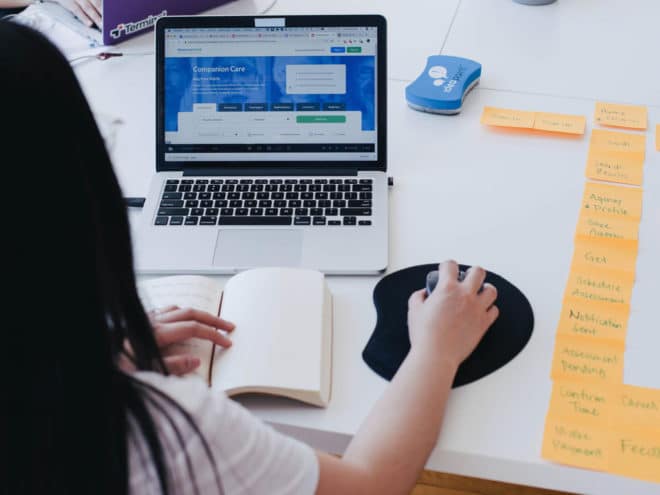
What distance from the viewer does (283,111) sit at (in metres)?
1.11

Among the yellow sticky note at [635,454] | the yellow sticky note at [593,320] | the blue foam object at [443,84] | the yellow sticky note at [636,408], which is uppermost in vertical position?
the blue foam object at [443,84]

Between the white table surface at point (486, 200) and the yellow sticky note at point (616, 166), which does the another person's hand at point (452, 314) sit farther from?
the yellow sticky note at point (616, 166)

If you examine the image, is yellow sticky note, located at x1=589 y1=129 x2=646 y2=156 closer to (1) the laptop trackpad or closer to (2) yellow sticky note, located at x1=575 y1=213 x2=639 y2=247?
(2) yellow sticky note, located at x1=575 y1=213 x2=639 y2=247

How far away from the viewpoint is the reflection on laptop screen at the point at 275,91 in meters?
1.10

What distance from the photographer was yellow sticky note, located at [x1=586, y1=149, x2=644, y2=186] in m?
1.14

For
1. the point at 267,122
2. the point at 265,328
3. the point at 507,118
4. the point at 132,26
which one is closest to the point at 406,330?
the point at 265,328

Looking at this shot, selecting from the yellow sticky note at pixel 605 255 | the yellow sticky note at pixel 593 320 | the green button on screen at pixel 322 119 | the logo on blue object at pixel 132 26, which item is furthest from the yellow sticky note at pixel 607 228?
the logo on blue object at pixel 132 26

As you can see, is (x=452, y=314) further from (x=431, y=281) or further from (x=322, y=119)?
(x=322, y=119)

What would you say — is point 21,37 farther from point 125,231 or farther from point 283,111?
point 283,111

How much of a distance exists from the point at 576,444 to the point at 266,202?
540 mm

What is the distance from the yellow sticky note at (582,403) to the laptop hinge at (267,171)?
456mm

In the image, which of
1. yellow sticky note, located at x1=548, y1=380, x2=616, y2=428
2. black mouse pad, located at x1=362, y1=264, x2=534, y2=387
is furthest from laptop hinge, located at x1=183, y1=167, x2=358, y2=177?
yellow sticky note, located at x1=548, y1=380, x2=616, y2=428

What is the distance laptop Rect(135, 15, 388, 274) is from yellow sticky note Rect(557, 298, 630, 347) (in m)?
0.29

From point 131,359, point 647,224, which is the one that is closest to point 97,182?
point 131,359
